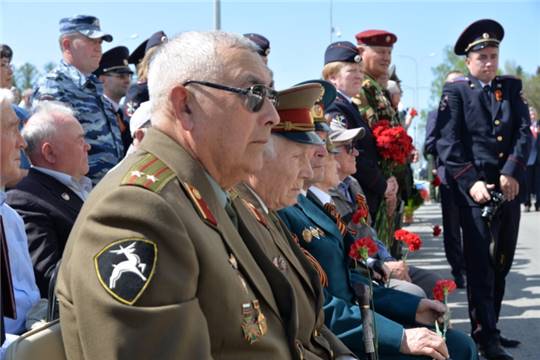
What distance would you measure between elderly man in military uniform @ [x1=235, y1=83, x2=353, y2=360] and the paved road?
9.89ft

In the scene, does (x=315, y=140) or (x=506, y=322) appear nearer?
(x=315, y=140)

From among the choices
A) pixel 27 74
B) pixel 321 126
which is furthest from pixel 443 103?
pixel 27 74

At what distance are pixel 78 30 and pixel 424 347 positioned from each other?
12.3ft

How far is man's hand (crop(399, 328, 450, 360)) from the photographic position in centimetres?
329

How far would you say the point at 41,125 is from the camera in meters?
3.99

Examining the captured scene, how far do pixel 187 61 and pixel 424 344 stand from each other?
171cm

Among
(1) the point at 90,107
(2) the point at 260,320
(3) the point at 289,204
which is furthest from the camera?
(1) the point at 90,107

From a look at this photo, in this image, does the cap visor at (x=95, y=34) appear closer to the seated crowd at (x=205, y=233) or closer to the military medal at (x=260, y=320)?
the seated crowd at (x=205, y=233)

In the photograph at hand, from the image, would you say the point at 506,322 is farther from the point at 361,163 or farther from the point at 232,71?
the point at 232,71

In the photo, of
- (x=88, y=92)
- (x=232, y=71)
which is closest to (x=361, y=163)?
(x=88, y=92)

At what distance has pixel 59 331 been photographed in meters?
1.96

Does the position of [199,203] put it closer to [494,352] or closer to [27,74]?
[494,352]

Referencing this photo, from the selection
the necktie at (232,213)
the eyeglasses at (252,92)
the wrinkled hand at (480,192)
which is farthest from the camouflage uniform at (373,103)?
the eyeglasses at (252,92)

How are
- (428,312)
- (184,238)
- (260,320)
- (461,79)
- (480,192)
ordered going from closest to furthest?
(184,238) < (260,320) < (428,312) < (480,192) < (461,79)
